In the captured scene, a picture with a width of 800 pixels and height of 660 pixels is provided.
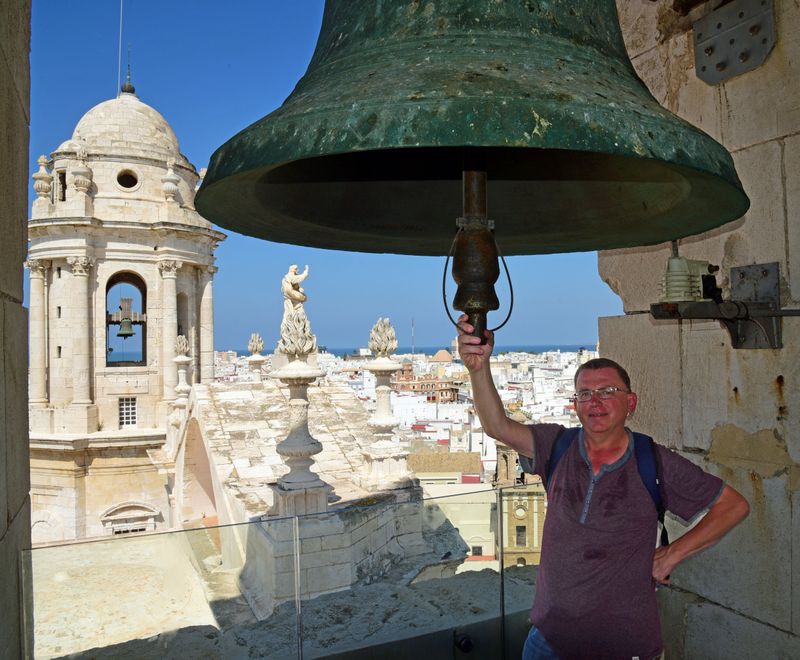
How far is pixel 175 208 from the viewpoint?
951 inches

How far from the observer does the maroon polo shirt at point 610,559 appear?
181cm

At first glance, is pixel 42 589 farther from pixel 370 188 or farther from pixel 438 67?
pixel 438 67

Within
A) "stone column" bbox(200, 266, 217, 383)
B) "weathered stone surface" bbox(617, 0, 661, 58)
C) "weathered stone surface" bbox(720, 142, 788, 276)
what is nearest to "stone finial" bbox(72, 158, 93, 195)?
"stone column" bbox(200, 266, 217, 383)

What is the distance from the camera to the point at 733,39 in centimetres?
253

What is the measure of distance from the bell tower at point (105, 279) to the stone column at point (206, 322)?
0.35 meters

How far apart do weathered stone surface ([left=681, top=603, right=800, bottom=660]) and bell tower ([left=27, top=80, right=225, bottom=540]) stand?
21912 mm

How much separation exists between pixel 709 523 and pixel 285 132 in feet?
4.80

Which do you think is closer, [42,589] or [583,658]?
[583,658]

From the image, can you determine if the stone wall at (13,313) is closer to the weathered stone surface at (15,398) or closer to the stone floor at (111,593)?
the weathered stone surface at (15,398)

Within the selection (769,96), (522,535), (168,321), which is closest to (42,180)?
(168,321)

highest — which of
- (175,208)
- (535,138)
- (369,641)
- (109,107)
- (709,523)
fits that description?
(109,107)

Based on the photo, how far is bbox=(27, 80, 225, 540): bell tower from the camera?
23.0 m

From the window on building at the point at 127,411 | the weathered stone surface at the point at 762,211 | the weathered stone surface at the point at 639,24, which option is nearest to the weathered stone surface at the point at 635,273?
the weathered stone surface at the point at 762,211

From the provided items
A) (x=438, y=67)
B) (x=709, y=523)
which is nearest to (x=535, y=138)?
(x=438, y=67)
